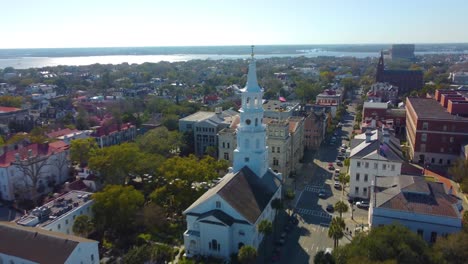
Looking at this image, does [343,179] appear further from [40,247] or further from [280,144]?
[40,247]

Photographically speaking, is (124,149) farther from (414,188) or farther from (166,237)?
(414,188)

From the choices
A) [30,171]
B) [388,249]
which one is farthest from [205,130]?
[388,249]

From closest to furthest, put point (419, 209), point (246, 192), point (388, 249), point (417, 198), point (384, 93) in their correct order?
point (388, 249) → point (419, 209) → point (417, 198) → point (246, 192) → point (384, 93)

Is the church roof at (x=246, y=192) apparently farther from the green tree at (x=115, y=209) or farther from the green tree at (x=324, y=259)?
the green tree at (x=115, y=209)

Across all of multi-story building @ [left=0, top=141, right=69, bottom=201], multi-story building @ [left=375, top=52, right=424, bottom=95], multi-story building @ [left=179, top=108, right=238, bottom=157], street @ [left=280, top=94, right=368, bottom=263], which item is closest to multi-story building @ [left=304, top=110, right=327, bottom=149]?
street @ [left=280, top=94, right=368, bottom=263]

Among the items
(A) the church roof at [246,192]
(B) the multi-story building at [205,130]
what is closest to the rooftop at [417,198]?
(A) the church roof at [246,192]
